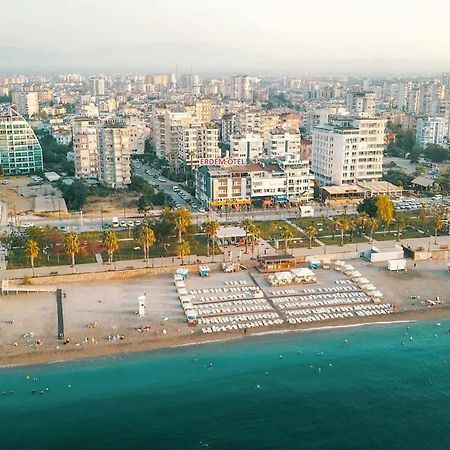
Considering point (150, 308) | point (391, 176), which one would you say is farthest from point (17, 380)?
point (391, 176)

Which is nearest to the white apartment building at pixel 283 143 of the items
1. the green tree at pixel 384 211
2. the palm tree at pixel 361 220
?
the green tree at pixel 384 211

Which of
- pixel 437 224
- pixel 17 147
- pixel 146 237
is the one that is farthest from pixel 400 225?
pixel 17 147

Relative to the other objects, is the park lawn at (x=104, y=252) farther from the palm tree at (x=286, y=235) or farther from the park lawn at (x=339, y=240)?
the park lawn at (x=339, y=240)

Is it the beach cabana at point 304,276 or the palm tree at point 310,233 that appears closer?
the beach cabana at point 304,276

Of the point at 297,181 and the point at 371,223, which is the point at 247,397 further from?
the point at 297,181

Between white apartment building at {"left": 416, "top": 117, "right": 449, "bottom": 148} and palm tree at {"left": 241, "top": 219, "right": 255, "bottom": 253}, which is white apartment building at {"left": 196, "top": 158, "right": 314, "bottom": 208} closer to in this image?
palm tree at {"left": 241, "top": 219, "right": 255, "bottom": 253}

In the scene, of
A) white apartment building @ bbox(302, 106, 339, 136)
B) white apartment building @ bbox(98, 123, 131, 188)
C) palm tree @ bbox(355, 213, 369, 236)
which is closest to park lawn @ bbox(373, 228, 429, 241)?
palm tree @ bbox(355, 213, 369, 236)
